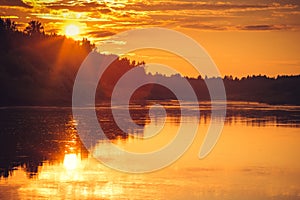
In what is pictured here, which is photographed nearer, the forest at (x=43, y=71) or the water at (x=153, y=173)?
the water at (x=153, y=173)

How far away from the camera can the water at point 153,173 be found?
21.8 meters

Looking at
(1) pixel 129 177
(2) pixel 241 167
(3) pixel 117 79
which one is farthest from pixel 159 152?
(3) pixel 117 79

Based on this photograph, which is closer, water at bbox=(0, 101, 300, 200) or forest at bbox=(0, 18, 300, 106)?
water at bbox=(0, 101, 300, 200)

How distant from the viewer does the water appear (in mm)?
21750

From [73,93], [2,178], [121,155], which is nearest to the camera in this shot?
[2,178]

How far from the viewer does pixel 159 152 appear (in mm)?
33469

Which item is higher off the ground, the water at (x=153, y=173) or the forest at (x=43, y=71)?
the forest at (x=43, y=71)

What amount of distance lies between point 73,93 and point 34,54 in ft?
62.3

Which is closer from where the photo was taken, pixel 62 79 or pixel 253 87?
pixel 62 79

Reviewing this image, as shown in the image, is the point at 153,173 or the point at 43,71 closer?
the point at 153,173

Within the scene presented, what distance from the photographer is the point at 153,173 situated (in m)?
26.1

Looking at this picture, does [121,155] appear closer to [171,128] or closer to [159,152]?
[159,152]

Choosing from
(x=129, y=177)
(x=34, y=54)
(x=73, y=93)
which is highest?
(x=34, y=54)

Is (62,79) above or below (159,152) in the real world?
above
